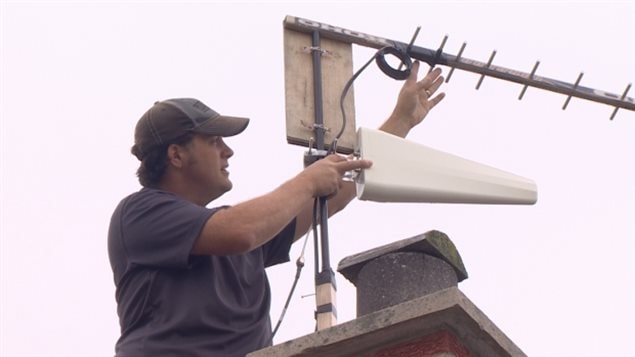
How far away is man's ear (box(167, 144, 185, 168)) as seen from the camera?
18.2 ft

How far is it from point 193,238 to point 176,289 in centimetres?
23

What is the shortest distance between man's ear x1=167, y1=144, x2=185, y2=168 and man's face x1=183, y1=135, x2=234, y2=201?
0.08 feet

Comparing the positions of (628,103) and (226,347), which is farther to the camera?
(628,103)

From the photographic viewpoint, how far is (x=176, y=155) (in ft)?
18.2

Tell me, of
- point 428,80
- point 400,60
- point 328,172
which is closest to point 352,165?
point 328,172

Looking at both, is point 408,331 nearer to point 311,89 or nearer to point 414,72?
point 311,89

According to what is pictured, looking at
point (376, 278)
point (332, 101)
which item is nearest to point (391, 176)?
point (376, 278)

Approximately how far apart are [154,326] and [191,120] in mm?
1003

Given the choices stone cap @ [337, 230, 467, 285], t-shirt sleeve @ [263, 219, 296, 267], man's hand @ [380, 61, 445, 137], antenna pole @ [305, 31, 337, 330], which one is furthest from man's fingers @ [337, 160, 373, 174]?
man's hand @ [380, 61, 445, 137]

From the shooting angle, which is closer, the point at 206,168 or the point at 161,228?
the point at 161,228

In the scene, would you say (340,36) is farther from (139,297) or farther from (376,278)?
(139,297)

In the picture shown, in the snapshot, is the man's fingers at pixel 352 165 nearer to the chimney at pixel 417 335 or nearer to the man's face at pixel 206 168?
the man's face at pixel 206 168

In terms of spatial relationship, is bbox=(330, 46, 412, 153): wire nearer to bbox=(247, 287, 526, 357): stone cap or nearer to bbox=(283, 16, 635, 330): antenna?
bbox=(283, 16, 635, 330): antenna

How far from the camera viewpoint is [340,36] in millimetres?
6266
